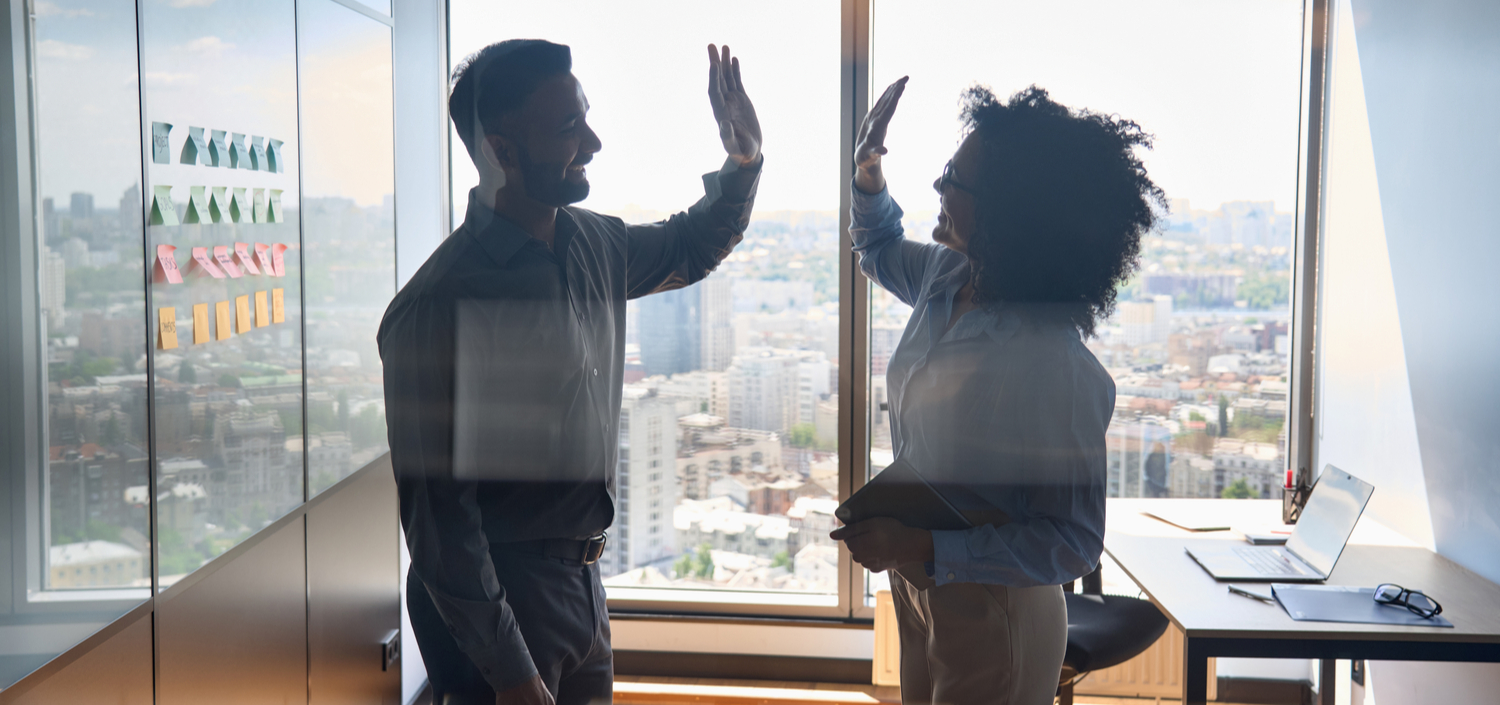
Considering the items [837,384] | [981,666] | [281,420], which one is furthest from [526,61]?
[837,384]

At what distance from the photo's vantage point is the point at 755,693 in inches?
109

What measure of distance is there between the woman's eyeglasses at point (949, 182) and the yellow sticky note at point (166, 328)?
131cm

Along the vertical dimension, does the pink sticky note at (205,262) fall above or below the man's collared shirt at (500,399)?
above

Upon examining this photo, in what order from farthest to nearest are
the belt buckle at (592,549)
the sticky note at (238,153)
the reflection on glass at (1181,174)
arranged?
the reflection on glass at (1181,174)
the sticky note at (238,153)
the belt buckle at (592,549)

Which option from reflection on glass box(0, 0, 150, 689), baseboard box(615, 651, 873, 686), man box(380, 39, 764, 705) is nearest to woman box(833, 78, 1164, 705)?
man box(380, 39, 764, 705)

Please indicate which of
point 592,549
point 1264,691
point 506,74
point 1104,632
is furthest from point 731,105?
point 1264,691

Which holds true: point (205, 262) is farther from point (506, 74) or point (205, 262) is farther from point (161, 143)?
point (506, 74)

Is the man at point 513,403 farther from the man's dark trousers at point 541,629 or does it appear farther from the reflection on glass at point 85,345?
the reflection on glass at point 85,345

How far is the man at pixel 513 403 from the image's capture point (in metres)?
1.25

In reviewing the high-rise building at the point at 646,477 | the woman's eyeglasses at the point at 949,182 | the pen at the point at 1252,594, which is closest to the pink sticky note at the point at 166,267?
the woman's eyeglasses at the point at 949,182

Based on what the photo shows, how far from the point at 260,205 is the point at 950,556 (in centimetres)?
148

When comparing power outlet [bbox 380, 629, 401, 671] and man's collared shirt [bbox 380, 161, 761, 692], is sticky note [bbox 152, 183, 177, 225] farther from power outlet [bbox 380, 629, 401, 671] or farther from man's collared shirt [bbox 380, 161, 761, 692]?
power outlet [bbox 380, 629, 401, 671]

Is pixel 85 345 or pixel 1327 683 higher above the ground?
pixel 85 345

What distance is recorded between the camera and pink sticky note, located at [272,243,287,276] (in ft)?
5.90
